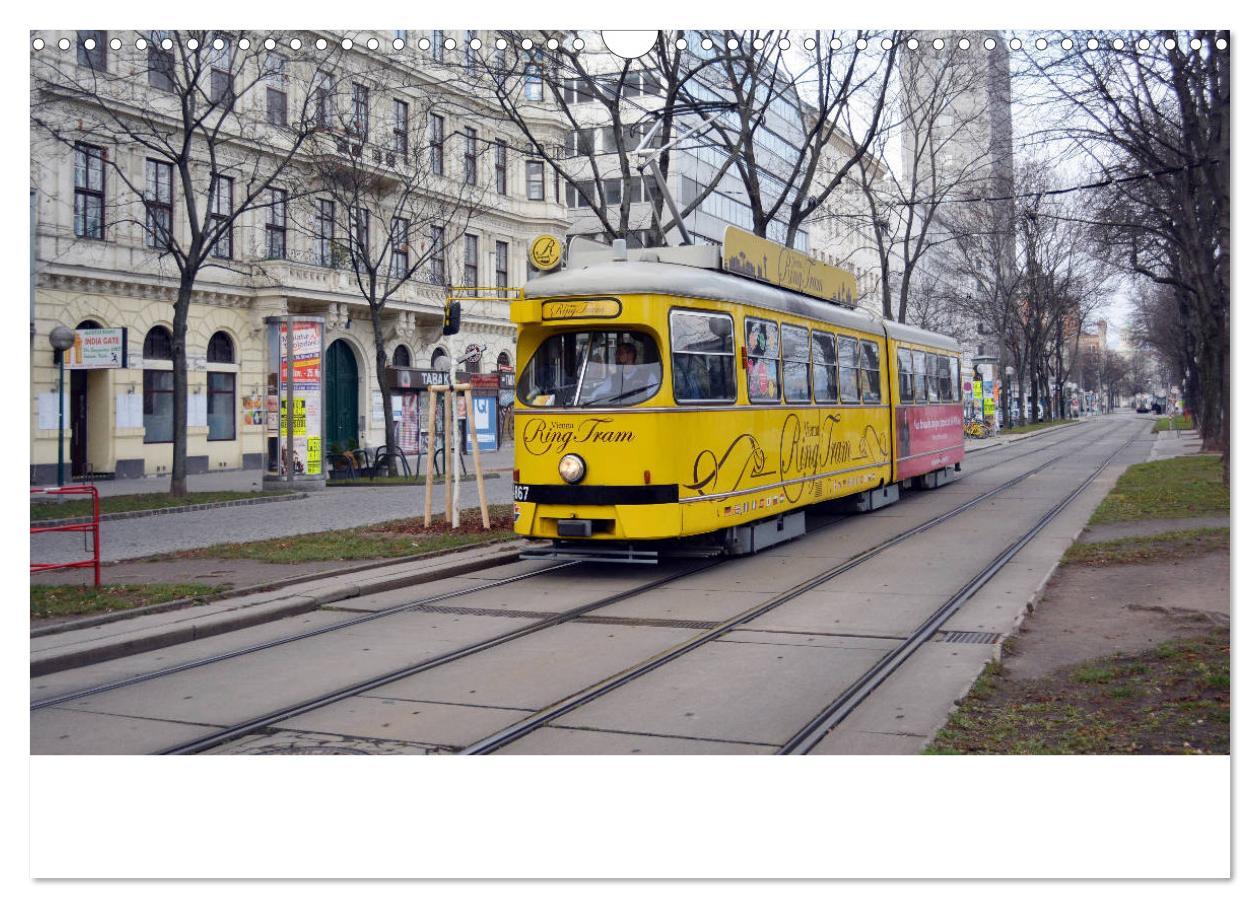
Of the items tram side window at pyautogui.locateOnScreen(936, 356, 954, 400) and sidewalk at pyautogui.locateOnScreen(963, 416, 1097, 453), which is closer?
tram side window at pyautogui.locateOnScreen(936, 356, 954, 400)

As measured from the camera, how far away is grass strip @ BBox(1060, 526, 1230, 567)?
40.0 feet

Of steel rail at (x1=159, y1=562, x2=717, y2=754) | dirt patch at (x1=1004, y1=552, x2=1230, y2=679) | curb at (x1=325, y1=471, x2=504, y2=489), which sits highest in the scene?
curb at (x1=325, y1=471, x2=504, y2=489)

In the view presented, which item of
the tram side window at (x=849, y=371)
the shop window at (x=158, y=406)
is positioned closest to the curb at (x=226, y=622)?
the tram side window at (x=849, y=371)

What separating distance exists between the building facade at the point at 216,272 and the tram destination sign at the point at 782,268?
631cm

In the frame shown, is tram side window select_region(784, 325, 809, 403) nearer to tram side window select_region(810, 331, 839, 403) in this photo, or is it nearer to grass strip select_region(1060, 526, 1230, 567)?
tram side window select_region(810, 331, 839, 403)

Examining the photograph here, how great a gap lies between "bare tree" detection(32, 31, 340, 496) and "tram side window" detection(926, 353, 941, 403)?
12.7m

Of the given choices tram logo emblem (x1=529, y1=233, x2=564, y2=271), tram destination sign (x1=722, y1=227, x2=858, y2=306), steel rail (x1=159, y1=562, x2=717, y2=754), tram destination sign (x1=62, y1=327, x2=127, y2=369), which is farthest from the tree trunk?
steel rail (x1=159, y1=562, x2=717, y2=754)

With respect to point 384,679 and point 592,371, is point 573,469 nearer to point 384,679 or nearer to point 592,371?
point 592,371

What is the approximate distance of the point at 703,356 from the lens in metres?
12.4

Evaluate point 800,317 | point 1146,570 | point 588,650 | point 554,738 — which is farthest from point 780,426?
point 554,738

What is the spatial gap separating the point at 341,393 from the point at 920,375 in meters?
23.1

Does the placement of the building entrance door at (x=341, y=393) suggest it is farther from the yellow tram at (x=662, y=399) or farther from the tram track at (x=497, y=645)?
the tram track at (x=497, y=645)

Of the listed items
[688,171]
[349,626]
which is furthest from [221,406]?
[349,626]

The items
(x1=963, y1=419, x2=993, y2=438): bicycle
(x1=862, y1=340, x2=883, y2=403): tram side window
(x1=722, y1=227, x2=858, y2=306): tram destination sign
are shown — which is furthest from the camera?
(x1=963, y1=419, x2=993, y2=438): bicycle
